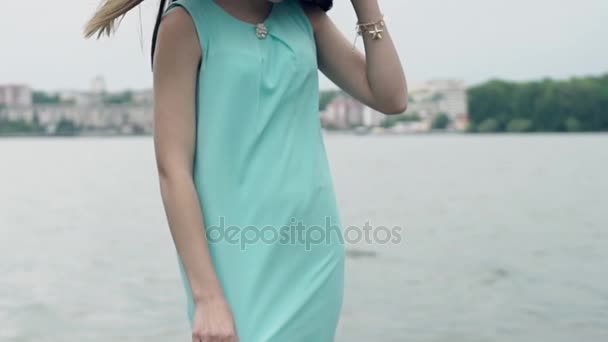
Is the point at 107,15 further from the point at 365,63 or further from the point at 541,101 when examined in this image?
the point at 541,101

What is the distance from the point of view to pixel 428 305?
25.0 ft

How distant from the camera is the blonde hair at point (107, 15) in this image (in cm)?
133

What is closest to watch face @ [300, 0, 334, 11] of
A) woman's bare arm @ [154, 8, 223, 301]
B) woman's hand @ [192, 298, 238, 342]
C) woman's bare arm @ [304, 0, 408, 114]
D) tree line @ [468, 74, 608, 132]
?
woman's bare arm @ [304, 0, 408, 114]

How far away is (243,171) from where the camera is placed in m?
1.33

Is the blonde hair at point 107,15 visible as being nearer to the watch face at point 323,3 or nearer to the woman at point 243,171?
the woman at point 243,171

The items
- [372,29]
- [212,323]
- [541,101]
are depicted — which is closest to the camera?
[212,323]

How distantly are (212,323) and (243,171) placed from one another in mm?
202

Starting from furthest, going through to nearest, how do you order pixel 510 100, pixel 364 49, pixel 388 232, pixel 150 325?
1. pixel 510 100
2. pixel 388 232
3. pixel 150 325
4. pixel 364 49

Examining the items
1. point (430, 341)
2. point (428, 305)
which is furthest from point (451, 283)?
point (430, 341)

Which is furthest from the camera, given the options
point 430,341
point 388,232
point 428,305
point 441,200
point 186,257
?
point 441,200

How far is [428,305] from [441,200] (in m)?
11.2

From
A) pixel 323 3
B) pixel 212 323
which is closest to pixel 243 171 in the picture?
pixel 212 323

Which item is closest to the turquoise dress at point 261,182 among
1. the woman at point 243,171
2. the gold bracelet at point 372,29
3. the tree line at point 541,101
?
the woman at point 243,171

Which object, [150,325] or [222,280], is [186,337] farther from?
[222,280]
